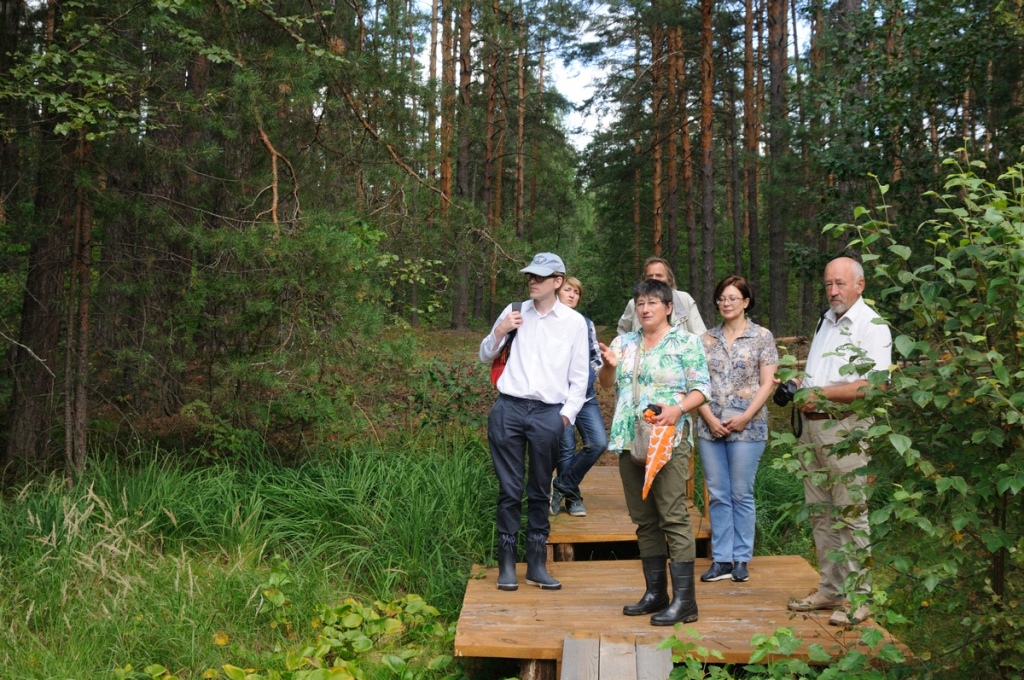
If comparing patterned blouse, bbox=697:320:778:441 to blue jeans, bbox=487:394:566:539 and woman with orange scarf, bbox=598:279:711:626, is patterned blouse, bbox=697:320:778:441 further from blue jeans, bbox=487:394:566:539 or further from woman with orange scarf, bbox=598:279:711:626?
blue jeans, bbox=487:394:566:539

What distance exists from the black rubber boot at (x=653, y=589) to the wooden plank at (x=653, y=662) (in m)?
0.39

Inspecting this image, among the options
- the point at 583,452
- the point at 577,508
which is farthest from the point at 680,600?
the point at 577,508

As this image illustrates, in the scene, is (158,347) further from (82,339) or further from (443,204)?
(443,204)

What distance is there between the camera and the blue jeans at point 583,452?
20.6 feet

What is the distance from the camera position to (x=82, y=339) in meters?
6.65

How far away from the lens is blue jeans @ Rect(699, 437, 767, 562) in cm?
512

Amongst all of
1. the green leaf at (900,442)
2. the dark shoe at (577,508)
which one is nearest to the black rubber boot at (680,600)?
the green leaf at (900,442)

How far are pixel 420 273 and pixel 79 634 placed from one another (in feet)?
13.2

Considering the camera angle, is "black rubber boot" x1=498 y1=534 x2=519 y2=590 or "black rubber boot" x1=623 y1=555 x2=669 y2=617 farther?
"black rubber boot" x1=498 y1=534 x2=519 y2=590

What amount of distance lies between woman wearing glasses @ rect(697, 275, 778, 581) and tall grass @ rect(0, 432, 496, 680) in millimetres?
1618

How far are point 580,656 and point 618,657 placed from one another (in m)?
0.17

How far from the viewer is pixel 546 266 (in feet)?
16.1

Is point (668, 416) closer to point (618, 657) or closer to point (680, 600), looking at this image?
point (680, 600)

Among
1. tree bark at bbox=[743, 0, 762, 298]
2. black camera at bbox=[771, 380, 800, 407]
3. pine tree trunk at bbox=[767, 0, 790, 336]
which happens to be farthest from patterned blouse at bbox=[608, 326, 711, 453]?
tree bark at bbox=[743, 0, 762, 298]
